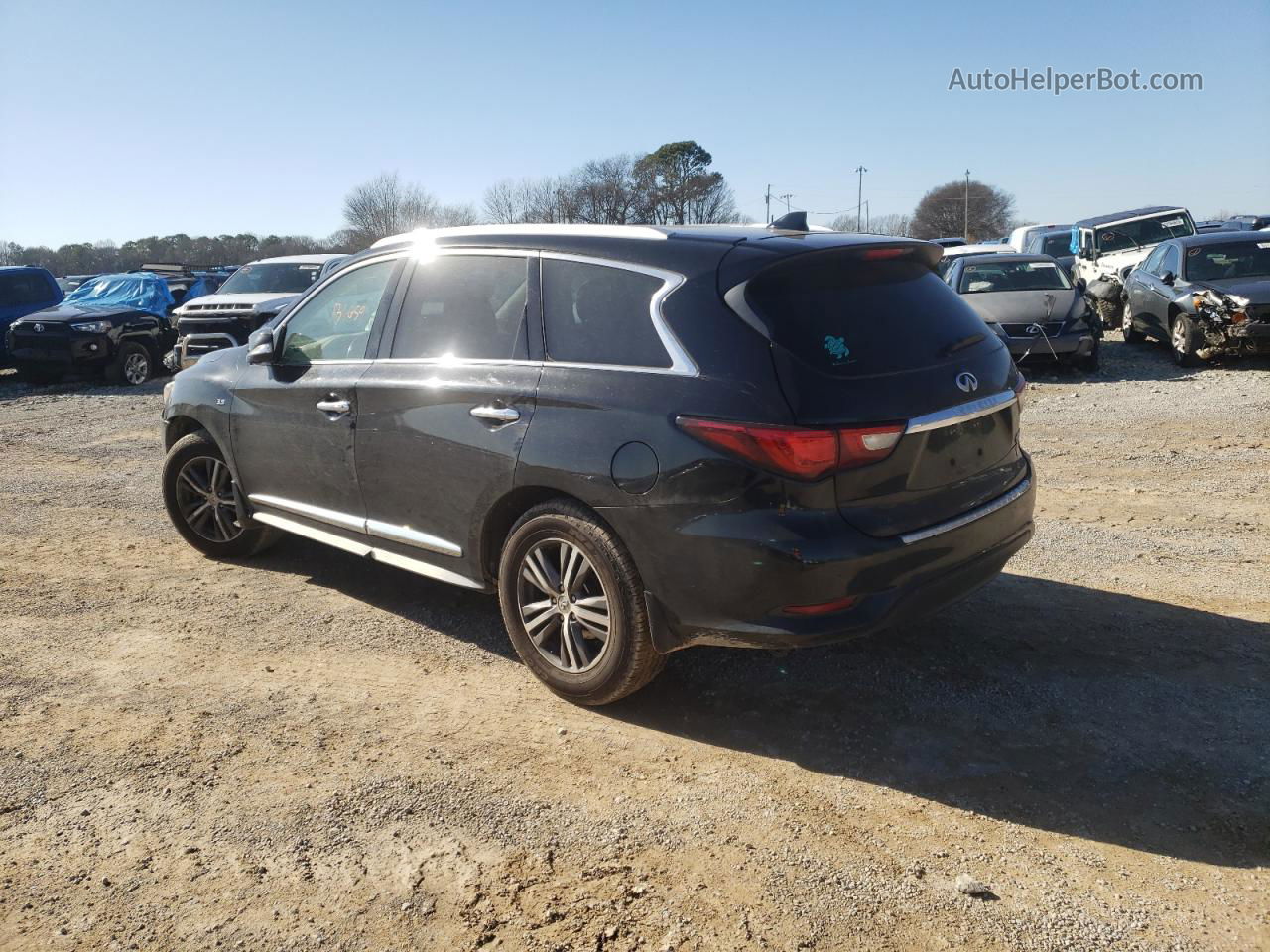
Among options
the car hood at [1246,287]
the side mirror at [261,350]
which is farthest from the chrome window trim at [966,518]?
Answer: the car hood at [1246,287]

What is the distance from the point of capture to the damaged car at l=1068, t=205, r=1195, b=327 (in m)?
17.2

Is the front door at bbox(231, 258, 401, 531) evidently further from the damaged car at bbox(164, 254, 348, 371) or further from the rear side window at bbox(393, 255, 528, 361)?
the damaged car at bbox(164, 254, 348, 371)

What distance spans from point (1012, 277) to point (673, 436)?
37.3 feet

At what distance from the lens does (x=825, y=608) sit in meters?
3.33

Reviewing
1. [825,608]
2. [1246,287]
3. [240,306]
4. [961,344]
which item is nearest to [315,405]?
[825,608]

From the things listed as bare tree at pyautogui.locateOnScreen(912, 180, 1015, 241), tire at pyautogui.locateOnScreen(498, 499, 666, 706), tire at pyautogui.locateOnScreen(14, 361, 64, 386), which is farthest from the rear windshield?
bare tree at pyautogui.locateOnScreen(912, 180, 1015, 241)

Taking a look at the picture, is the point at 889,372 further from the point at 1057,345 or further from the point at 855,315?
the point at 1057,345

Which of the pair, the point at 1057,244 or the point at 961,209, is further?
the point at 961,209

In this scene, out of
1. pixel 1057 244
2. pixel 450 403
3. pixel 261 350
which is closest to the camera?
pixel 450 403

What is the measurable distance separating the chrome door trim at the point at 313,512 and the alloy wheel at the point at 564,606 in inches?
46.5

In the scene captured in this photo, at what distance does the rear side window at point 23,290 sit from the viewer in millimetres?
17625

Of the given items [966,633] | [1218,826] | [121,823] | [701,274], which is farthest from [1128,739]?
[121,823]

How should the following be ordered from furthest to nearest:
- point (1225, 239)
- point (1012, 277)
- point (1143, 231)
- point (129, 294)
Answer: point (129, 294) < point (1143, 231) < point (1012, 277) < point (1225, 239)

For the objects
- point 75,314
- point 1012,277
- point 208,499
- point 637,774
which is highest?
point 75,314
